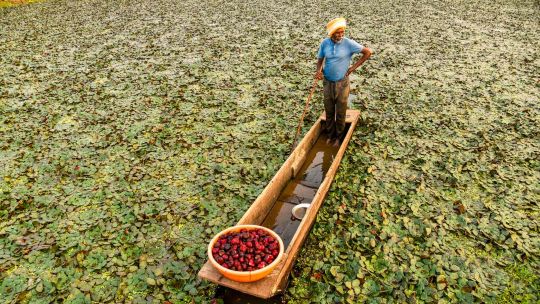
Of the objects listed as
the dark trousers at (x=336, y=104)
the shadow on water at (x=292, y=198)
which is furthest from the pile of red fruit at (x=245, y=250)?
the dark trousers at (x=336, y=104)

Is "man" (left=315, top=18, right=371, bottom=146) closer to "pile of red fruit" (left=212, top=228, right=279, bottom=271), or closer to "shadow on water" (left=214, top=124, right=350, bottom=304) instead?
"shadow on water" (left=214, top=124, right=350, bottom=304)

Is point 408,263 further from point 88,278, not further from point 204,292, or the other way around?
point 88,278

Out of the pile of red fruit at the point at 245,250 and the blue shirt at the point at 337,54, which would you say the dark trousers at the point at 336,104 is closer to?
the blue shirt at the point at 337,54

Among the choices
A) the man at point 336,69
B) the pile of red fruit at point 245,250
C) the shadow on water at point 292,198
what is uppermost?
the man at point 336,69

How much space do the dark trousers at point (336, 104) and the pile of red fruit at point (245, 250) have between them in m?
4.75

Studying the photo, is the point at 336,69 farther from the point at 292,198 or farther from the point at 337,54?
the point at 292,198

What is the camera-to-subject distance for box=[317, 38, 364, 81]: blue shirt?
8.36 metres

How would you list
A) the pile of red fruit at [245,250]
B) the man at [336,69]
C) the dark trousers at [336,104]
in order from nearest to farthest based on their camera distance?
1. the pile of red fruit at [245,250]
2. the man at [336,69]
3. the dark trousers at [336,104]

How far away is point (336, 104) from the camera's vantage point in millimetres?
9203

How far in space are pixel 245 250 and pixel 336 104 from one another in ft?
17.4

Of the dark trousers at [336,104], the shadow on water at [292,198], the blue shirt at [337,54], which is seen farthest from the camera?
the dark trousers at [336,104]

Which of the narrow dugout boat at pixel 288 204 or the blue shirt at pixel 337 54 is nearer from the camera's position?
the narrow dugout boat at pixel 288 204

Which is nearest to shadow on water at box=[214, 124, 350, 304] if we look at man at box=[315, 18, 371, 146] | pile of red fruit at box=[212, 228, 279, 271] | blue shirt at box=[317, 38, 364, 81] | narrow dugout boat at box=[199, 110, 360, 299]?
narrow dugout boat at box=[199, 110, 360, 299]

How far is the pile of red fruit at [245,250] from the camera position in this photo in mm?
4934
